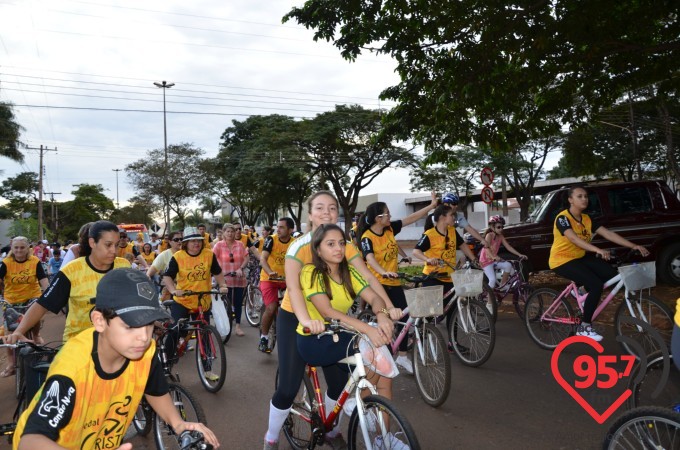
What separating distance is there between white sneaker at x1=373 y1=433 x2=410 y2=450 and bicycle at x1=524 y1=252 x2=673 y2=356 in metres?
2.85

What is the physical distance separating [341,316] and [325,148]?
2963cm

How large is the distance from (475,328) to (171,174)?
41095 mm

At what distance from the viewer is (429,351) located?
5383 mm

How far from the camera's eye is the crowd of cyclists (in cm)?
216

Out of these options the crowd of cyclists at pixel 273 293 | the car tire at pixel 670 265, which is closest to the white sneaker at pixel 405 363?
the crowd of cyclists at pixel 273 293

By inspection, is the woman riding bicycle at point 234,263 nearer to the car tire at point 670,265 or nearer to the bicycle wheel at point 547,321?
the bicycle wheel at point 547,321

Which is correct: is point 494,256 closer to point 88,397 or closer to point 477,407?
point 477,407

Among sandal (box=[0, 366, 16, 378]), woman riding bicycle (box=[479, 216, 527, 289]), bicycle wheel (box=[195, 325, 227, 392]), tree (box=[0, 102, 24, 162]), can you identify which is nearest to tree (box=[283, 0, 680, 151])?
woman riding bicycle (box=[479, 216, 527, 289])

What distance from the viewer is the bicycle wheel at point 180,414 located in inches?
142

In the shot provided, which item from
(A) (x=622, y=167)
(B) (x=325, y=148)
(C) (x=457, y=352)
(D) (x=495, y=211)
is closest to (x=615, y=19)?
(C) (x=457, y=352)

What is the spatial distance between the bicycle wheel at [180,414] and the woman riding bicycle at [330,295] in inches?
32.7

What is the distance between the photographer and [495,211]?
45906mm

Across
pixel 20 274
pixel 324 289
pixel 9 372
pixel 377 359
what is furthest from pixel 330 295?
pixel 20 274

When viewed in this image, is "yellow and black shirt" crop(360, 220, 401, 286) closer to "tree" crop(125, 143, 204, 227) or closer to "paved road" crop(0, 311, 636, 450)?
"paved road" crop(0, 311, 636, 450)
